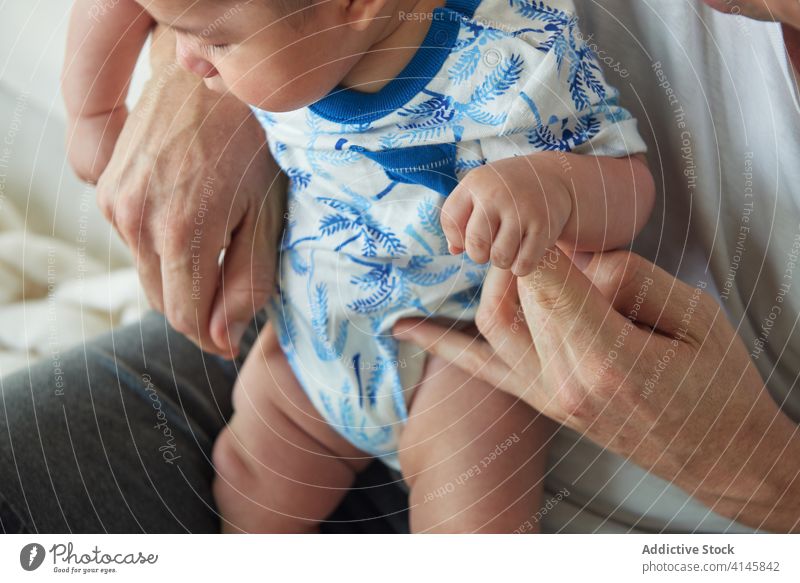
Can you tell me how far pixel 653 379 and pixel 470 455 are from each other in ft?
0.35

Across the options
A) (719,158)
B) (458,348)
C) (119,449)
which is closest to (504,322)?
(458,348)

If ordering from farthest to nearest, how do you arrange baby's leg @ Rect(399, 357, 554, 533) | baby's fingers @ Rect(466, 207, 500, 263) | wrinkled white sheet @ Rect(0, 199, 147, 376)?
wrinkled white sheet @ Rect(0, 199, 147, 376)
baby's leg @ Rect(399, 357, 554, 533)
baby's fingers @ Rect(466, 207, 500, 263)

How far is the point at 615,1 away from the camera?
38 centimetres

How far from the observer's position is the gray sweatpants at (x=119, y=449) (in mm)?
438

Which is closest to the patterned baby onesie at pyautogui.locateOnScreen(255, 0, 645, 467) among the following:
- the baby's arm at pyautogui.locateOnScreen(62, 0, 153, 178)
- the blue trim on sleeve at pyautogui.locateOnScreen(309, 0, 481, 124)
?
the blue trim on sleeve at pyautogui.locateOnScreen(309, 0, 481, 124)

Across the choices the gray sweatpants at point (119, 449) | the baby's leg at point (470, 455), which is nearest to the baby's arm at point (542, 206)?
the baby's leg at point (470, 455)

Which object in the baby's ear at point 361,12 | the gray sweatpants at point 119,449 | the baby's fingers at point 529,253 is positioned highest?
the baby's ear at point 361,12

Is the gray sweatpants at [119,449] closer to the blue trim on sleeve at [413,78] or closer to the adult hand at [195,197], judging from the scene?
the adult hand at [195,197]

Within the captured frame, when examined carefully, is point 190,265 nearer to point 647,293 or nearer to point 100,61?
point 100,61

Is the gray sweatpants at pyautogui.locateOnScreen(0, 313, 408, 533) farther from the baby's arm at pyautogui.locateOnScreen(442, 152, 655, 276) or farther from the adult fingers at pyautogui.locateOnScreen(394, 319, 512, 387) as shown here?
the baby's arm at pyautogui.locateOnScreen(442, 152, 655, 276)

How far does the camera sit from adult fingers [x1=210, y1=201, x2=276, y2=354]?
0.46 meters

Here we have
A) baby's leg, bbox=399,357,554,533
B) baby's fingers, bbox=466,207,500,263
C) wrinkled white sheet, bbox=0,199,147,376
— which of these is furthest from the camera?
wrinkled white sheet, bbox=0,199,147,376

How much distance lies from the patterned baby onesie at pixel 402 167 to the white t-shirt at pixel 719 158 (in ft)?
0.12

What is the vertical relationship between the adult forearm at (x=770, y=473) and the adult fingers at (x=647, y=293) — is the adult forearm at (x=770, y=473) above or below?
below
